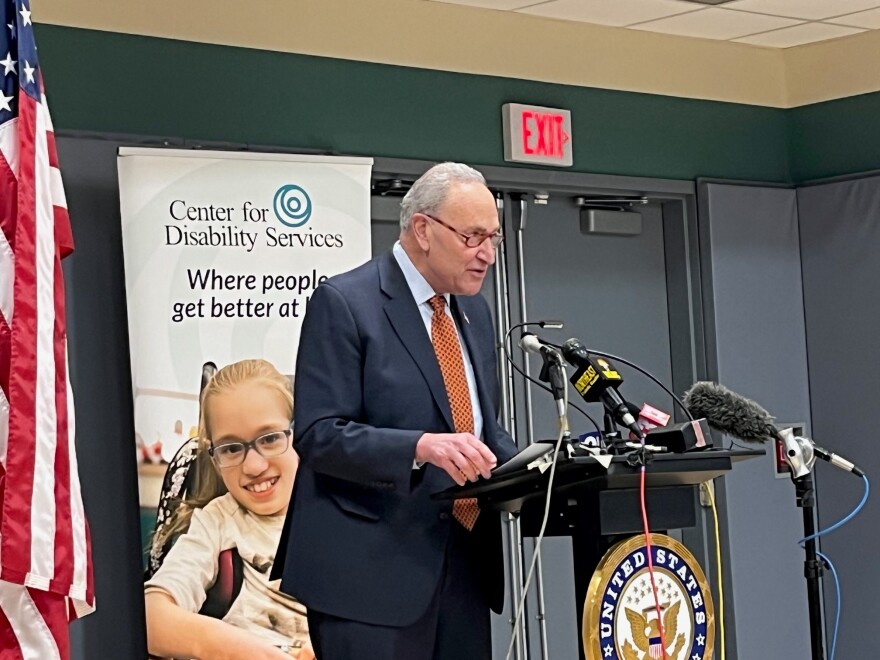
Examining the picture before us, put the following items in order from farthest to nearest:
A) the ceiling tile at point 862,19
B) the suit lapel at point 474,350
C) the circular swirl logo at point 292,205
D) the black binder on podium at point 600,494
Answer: the ceiling tile at point 862,19 → the circular swirl logo at point 292,205 → the suit lapel at point 474,350 → the black binder on podium at point 600,494

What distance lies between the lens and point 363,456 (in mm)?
2650

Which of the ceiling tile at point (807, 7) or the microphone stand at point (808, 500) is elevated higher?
the ceiling tile at point (807, 7)

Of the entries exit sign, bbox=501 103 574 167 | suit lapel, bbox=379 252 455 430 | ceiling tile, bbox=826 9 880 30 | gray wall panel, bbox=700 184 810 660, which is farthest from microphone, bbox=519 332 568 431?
ceiling tile, bbox=826 9 880 30

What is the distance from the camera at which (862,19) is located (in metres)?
5.95

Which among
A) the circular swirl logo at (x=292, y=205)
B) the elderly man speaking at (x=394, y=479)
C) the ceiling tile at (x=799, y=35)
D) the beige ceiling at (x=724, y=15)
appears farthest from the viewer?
the ceiling tile at (x=799, y=35)

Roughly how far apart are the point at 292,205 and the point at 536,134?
4.24 feet

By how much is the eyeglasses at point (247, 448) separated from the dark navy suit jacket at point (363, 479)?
170 cm

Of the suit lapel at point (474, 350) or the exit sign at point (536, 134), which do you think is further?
the exit sign at point (536, 134)

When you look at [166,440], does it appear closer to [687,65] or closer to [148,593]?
[148,593]

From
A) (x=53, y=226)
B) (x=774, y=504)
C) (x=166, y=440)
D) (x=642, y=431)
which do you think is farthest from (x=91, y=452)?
(x=774, y=504)

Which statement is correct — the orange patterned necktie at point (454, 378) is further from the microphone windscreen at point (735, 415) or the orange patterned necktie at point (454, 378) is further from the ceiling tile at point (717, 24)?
the ceiling tile at point (717, 24)

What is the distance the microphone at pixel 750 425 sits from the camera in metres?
3.02

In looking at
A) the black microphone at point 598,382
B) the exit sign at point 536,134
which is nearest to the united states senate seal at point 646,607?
the black microphone at point 598,382

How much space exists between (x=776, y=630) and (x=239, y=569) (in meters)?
2.73
